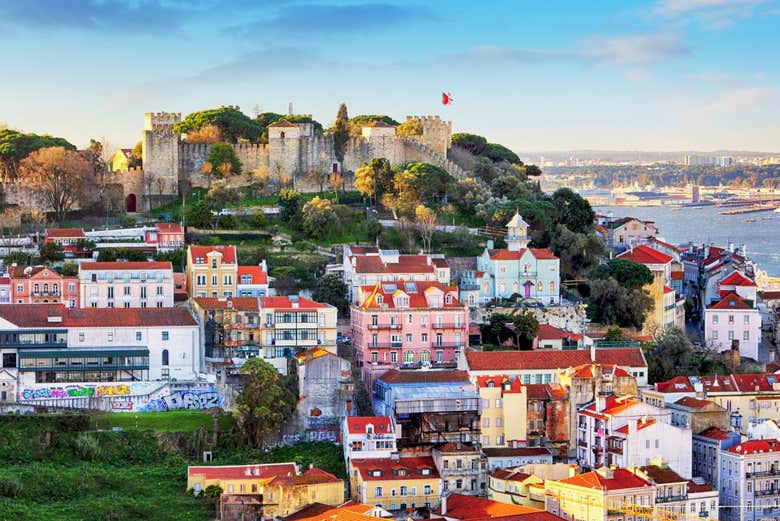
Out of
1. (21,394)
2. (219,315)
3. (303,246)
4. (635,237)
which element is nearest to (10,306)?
(21,394)

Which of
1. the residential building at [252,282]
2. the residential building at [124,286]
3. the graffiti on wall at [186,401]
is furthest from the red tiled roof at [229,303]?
the graffiti on wall at [186,401]

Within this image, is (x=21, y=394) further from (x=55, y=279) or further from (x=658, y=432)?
(x=658, y=432)

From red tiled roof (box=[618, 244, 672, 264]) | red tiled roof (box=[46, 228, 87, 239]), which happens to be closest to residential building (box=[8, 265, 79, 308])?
red tiled roof (box=[46, 228, 87, 239])

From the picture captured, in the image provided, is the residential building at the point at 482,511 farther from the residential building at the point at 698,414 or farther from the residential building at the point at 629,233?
the residential building at the point at 629,233

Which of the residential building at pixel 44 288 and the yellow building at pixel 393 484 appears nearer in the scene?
the yellow building at pixel 393 484

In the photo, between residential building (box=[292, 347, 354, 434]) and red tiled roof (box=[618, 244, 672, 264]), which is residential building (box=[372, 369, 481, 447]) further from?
red tiled roof (box=[618, 244, 672, 264])

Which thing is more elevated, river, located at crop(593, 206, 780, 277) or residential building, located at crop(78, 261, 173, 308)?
residential building, located at crop(78, 261, 173, 308)
